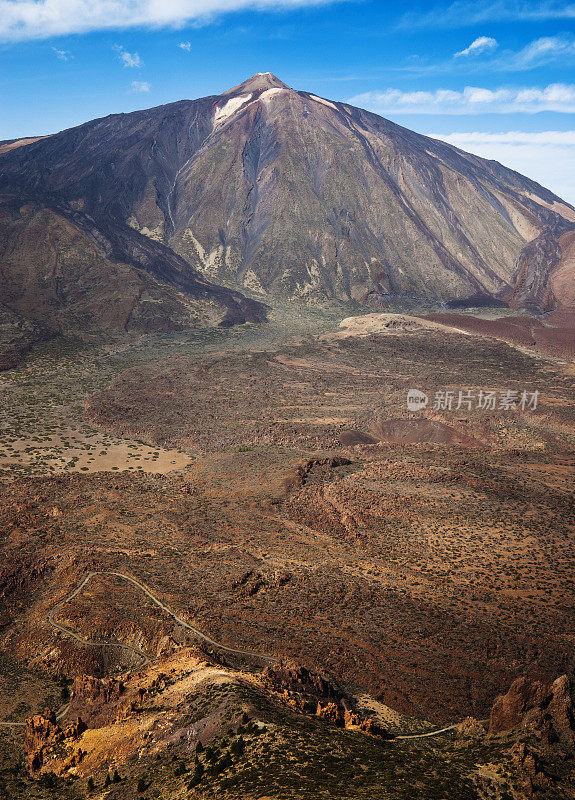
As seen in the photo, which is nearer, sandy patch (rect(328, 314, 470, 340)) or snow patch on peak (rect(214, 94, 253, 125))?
sandy patch (rect(328, 314, 470, 340))

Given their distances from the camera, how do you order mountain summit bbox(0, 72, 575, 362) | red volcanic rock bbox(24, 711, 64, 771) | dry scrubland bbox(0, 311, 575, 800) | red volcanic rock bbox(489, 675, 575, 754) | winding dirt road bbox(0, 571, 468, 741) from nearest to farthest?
dry scrubland bbox(0, 311, 575, 800) < red volcanic rock bbox(489, 675, 575, 754) < red volcanic rock bbox(24, 711, 64, 771) < winding dirt road bbox(0, 571, 468, 741) < mountain summit bbox(0, 72, 575, 362)

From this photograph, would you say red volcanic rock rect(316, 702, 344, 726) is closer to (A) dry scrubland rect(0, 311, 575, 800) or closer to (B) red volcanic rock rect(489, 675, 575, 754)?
(A) dry scrubland rect(0, 311, 575, 800)

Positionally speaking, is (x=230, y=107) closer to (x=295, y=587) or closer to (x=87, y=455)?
(x=87, y=455)

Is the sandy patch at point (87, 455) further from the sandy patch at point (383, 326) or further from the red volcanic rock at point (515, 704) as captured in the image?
the sandy patch at point (383, 326)

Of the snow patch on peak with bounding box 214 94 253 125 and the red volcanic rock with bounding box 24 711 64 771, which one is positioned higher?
the snow patch on peak with bounding box 214 94 253 125

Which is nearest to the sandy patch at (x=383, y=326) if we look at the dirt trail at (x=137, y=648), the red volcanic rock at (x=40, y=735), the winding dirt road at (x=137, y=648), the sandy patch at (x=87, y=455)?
the sandy patch at (x=87, y=455)

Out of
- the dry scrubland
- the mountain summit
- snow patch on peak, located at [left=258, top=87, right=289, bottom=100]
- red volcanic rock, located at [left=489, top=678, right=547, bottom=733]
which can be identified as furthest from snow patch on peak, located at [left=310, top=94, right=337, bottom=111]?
red volcanic rock, located at [left=489, top=678, right=547, bottom=733]
